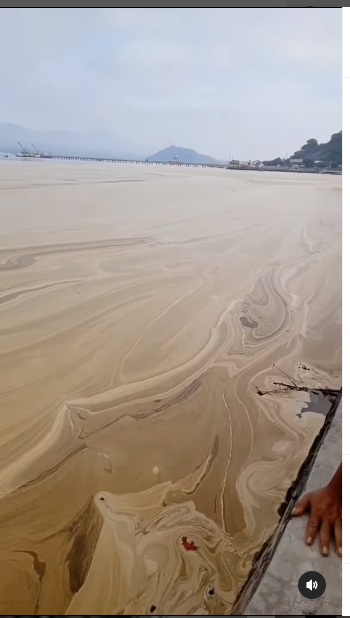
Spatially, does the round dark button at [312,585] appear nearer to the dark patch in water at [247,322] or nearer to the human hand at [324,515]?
the human hand at [324,515]

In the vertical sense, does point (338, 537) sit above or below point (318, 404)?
above

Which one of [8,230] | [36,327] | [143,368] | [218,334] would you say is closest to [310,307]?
[218,334]

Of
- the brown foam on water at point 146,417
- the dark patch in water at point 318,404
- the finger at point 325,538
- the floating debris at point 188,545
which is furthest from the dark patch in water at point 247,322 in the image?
the finger at point 325,538

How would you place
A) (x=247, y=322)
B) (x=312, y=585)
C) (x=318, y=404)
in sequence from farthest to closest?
(x=247, y=322), (x=318, y=404), (x=312, y=585)

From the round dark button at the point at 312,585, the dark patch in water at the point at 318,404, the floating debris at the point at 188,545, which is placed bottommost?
the floating debris at the point at 188,545

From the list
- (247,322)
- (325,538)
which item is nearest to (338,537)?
(325,538)

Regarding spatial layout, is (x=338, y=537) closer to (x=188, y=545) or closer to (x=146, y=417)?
(x=188, y=545)

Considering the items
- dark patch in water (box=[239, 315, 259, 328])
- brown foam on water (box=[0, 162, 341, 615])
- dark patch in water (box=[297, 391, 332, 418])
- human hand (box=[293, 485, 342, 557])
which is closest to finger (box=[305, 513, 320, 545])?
human hand (box=[293, 485, 342, 557])
